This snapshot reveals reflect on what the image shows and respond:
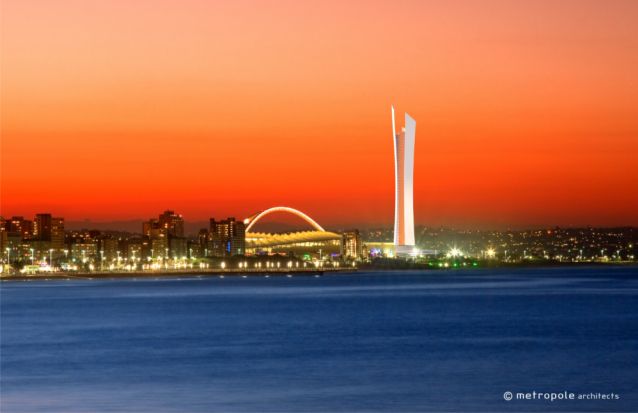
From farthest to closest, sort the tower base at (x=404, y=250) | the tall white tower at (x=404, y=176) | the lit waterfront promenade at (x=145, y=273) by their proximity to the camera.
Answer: the tower base at (x=404, y=250)
the lit waterfront promenade at (x=145, y=273)
the tall white tower at (x=404, y=176)

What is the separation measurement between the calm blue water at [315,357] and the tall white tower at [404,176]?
2426 inches

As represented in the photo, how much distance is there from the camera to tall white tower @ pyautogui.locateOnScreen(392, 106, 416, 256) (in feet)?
461

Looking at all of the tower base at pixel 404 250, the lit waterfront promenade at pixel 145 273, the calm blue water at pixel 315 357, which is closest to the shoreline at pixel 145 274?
the lit waterfront promenade at pixel 145 273

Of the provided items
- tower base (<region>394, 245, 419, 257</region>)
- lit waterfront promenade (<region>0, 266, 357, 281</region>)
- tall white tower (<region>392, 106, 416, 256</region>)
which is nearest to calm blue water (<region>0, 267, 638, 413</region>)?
tall white tower (<region>392, 106, 416, 256</region>)

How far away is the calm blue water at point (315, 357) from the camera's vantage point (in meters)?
30.1

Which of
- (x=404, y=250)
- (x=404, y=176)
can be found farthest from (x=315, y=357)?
(x=404, y=250)

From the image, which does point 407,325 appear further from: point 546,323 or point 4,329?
point 4,329

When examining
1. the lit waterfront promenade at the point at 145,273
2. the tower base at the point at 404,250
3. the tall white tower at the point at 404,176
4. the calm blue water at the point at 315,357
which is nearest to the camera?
the calm blue water at the point at 315,357

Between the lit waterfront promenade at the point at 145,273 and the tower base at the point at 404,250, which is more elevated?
the tower base at the point at 404,250

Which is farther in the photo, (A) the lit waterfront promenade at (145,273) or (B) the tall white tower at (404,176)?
(A) the lit waterfront promenade at (145,273)

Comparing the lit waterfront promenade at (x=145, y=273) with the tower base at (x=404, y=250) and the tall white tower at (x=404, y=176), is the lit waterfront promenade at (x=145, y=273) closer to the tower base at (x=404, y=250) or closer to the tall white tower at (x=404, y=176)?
the tower base at (x=404, y=250)

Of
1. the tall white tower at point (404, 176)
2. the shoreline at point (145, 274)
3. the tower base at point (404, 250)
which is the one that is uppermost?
the tall white tower at point (404, 176)

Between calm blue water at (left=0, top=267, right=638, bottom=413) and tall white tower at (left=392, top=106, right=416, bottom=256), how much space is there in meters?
61.6

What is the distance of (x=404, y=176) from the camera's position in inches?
5541
